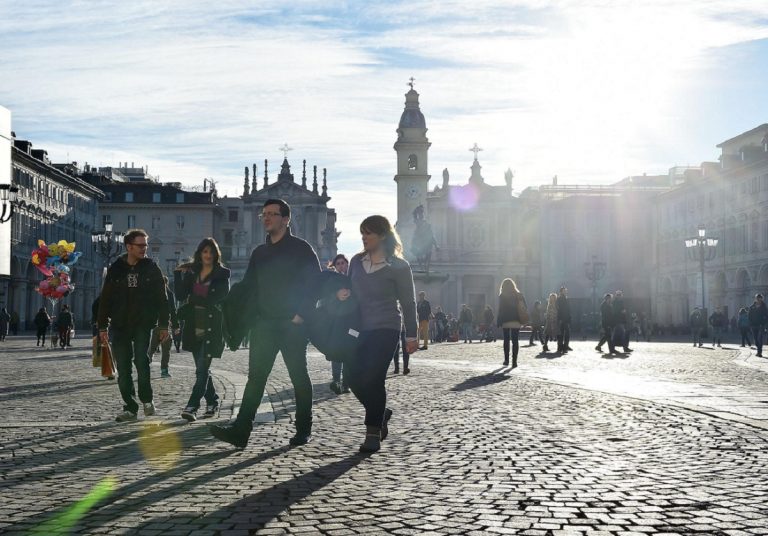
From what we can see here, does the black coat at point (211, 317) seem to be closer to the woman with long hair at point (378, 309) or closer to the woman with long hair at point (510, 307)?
the woman with long hair at point (378, 309)

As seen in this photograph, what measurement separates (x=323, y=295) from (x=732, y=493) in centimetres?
337

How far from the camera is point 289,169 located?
93.9 metres

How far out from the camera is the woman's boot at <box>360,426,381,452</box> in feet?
25.5

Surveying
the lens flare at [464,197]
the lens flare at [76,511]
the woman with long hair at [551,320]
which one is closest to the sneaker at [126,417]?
the lens flare at [76,511]

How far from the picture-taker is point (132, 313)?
10188 millimetres

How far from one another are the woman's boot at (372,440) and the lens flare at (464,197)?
265 feet

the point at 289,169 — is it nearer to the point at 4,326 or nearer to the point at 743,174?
the point at 743,174

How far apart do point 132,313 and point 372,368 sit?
10.1 ft

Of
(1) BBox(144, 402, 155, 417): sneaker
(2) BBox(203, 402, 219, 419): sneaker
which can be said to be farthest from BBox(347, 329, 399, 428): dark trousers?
(1) BBox(144, 402, 155, 417): sneaker

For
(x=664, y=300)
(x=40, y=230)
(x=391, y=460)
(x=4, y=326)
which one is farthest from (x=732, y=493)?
(x=664, y=300)

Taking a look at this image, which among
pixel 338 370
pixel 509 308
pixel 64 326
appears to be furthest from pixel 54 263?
pixel 338 370

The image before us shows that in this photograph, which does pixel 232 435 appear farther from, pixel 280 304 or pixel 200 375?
pixel 200 375

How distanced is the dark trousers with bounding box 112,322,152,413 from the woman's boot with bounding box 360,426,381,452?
10.0ft

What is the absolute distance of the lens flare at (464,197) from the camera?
88.4 m
